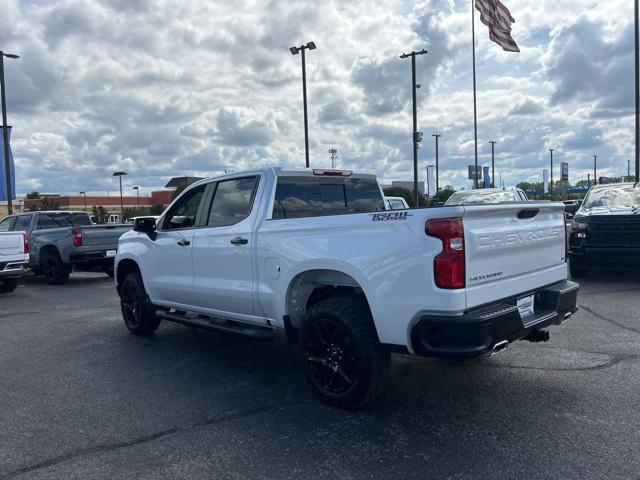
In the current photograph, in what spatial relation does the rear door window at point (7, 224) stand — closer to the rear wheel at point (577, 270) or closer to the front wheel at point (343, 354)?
the front wheel at point (343, 354)

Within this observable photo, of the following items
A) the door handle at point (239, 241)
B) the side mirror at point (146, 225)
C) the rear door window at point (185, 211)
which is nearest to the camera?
the door handle at point (239, 241)

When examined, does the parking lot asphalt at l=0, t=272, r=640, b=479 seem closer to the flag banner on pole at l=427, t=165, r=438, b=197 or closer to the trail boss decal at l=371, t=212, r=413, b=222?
the trail boss decal at l=371, t=212, r=413, b=222

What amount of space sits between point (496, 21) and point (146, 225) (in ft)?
69.8

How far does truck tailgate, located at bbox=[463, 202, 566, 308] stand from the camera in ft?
12.2

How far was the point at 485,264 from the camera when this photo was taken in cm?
382

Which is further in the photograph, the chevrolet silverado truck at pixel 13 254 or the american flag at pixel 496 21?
the american flag at pixel 496 21

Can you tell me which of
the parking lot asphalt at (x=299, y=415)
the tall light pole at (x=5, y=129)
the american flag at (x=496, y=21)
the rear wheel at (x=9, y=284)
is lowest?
the parking lot asphalt at (x=299, y=415)

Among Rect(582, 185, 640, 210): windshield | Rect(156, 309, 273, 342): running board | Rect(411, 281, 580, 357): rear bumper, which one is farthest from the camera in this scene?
Rect(582, 185, 640, 210): windshield

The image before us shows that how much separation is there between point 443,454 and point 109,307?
7.56m

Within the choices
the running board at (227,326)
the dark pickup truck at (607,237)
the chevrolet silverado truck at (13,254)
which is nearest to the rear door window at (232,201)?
the running board at (227,326)

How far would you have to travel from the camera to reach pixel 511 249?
4.10 m

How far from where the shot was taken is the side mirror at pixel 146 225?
6.50 meters

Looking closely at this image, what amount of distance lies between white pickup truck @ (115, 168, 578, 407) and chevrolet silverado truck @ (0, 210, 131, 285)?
740 cm

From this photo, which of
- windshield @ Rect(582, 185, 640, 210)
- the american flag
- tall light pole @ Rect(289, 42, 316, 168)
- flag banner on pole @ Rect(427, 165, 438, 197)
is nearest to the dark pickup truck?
windshield @ Rect(582, 185, 640, 210)
